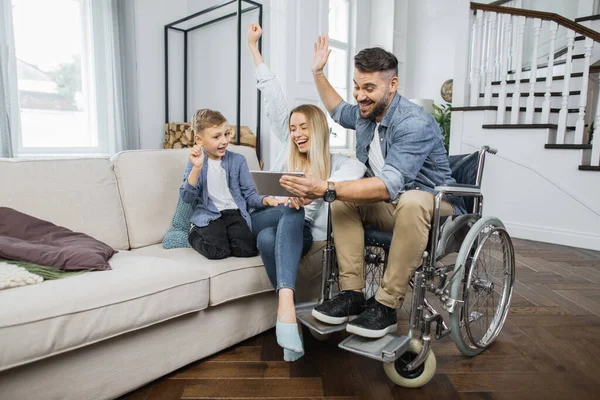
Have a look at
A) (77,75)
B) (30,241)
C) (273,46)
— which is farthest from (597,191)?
(77,75)

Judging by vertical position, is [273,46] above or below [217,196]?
above

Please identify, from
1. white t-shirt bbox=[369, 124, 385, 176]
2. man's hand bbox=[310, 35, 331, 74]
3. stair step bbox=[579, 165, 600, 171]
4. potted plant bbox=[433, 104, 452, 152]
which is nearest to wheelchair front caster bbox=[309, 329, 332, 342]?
white t-shirt bbox=[369, 124, 385, 176]

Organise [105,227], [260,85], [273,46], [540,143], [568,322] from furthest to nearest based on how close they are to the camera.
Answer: [540,143]
[273,46]
[260,85]
[568,322]
[105,227]

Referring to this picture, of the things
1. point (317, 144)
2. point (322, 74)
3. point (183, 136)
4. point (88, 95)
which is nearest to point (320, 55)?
point (322, 74)

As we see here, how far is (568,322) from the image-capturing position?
6.50 ft

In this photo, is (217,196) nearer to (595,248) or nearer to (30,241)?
(30,241)

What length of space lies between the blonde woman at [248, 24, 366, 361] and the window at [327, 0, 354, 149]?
3.19 metres

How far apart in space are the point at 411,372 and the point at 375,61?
3.36ft

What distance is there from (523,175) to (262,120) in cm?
227

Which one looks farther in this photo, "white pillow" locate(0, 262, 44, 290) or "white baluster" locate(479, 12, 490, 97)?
"white baluster" locate(479, 12, 490, 97)

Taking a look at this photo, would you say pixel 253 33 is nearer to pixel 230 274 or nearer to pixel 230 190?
pixel 230 190

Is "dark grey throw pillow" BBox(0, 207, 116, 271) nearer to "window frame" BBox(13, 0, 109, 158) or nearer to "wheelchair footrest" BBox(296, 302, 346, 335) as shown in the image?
"wheelchair footrest" BBox(296, 302, 346, 335)

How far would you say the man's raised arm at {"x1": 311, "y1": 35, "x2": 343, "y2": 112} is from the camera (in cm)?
186

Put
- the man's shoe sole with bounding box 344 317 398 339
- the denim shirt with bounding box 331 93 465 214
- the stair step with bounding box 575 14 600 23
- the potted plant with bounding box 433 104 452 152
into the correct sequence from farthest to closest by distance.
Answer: the potted plant with bounding box 433 104 452 152, the stair step with bounding box 575 14 600 23, the denim shirt with bounding box 331 93 465 214, the man's shoe sole with bounding box 344 317 398 339
